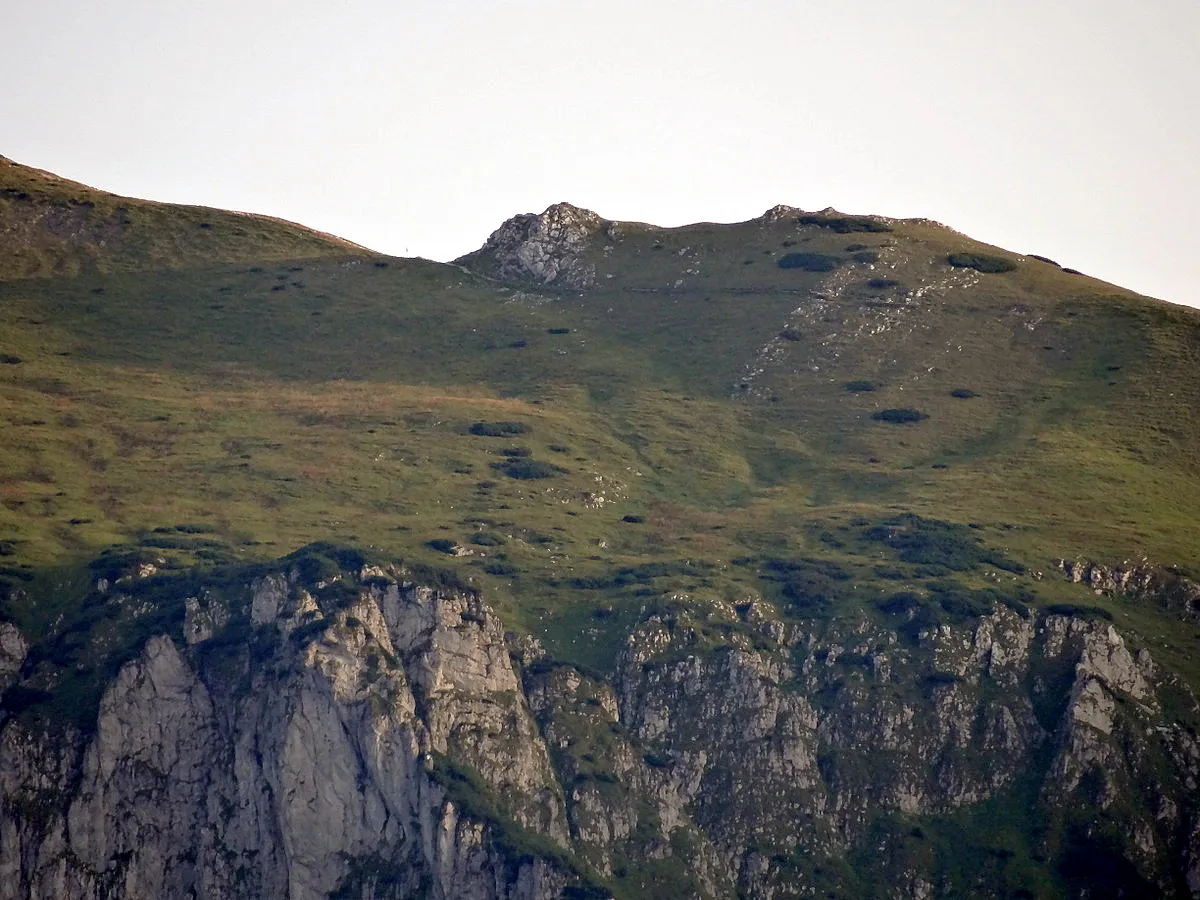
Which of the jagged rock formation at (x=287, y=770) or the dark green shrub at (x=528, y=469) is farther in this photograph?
the dark green shrub at (x=528, y=469)

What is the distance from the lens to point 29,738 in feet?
477

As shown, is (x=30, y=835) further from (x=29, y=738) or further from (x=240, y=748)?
(x=240, y=748)

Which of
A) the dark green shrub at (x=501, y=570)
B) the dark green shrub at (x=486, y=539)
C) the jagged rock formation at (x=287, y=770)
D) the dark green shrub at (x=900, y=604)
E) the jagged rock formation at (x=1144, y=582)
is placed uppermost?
the jagged rock formation at (x=1144, y=582)

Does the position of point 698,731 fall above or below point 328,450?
below

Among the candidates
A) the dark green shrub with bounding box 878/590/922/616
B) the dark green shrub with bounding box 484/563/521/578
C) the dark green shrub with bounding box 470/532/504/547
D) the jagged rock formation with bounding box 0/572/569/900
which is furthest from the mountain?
the dark green shrub with bounding box 878/590/922/616

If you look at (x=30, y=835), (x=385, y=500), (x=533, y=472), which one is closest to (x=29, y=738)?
(x=30, y=835)

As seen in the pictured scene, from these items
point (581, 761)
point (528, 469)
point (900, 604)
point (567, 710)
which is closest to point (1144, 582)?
point (900, 604)

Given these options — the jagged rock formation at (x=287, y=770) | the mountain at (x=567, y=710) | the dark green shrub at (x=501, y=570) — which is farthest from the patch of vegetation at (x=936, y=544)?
the jagged rock formation at (x=287, y=770)

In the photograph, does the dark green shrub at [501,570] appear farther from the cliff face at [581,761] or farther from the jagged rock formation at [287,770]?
the jagged rock formation at [287,770]

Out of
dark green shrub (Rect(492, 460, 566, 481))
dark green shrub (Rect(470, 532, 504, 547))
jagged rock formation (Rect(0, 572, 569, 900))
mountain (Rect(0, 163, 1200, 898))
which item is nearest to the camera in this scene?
jagged rock formation (Rect(0, 572, 569, 900))

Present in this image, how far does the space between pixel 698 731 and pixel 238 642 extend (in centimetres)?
3777

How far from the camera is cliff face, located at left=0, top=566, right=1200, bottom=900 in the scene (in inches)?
5635

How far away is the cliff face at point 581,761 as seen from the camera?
5635 inches

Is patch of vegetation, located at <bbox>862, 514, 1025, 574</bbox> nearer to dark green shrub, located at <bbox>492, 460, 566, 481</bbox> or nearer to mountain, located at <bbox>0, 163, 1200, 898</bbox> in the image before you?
mountain, located at <bbox>0, 163, 1200, 898</bbox>
